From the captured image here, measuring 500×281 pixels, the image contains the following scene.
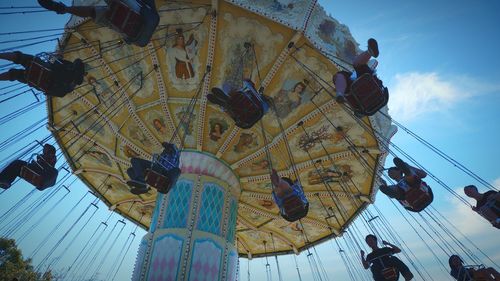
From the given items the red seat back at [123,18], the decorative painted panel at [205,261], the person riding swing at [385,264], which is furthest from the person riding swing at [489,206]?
the red seat back at [123,18]

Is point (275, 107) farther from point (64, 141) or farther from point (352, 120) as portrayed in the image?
point (64, 141)

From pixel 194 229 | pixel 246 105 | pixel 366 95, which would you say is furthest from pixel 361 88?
pixel 194 229

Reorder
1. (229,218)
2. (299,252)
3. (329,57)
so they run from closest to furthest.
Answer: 1. (329,57)
2. (229,218)
3. (299,252)

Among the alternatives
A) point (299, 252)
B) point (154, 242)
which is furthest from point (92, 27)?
point (299, 252)

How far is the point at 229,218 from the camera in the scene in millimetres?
11109

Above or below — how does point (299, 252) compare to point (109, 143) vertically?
below

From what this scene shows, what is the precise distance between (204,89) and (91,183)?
8255mm

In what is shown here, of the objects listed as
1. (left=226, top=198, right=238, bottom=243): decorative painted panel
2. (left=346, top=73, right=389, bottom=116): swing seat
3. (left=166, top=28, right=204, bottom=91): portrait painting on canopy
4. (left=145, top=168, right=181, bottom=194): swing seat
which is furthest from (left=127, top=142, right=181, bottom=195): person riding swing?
(left=346, top=73, right=389, bottom=116): swing seat

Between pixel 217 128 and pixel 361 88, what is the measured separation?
18.8 ft

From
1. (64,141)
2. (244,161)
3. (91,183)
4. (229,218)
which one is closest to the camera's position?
(229,218)

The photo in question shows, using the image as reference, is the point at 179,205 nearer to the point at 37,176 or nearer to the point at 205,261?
the point at 205,261

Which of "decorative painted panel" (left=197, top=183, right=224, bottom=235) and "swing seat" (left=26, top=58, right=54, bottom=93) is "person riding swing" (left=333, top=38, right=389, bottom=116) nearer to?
"decorative painted panel" (left=197, top=183, right=224, bottom=235)

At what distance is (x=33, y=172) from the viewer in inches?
316

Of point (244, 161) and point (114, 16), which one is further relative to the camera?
point (244, 161)
